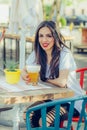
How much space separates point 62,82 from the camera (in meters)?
3.68

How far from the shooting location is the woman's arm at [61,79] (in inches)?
145

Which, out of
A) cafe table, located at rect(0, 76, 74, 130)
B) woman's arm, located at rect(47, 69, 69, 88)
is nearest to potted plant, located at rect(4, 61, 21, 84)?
cafe table, located at rect(0, 76, 74, 130)

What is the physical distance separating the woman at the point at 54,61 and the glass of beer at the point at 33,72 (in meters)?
0.06

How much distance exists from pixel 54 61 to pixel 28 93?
1.95 ft

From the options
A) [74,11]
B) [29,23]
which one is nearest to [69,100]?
[29,23]

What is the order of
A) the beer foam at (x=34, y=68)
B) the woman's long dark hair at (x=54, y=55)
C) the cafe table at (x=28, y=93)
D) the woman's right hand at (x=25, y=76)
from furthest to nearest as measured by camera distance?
the woman's long dark hair at (x=54, y=55), the woman's right hand at (x=25, y=76), the beer foam at (x=34, y=68), the cafe table at (x=28, y=93)

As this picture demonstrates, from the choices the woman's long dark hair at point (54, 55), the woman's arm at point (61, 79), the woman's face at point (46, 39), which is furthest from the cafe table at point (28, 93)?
the woman's face at point (46, 39)

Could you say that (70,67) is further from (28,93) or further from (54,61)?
(28,93)

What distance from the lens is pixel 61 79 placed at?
12.1ft

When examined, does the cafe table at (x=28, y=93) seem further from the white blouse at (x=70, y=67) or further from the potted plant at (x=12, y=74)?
the white blouse at (x=70, y=67)

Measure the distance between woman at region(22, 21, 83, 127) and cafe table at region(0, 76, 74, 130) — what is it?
0.13 meters

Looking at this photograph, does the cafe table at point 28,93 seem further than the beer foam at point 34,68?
No

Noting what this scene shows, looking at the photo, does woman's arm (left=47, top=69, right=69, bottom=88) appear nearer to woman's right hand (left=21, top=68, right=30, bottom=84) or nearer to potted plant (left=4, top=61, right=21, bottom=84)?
woman's right hand (left=21, top=68, right=30, bottom=84)

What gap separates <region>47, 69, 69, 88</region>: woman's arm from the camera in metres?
3.67
